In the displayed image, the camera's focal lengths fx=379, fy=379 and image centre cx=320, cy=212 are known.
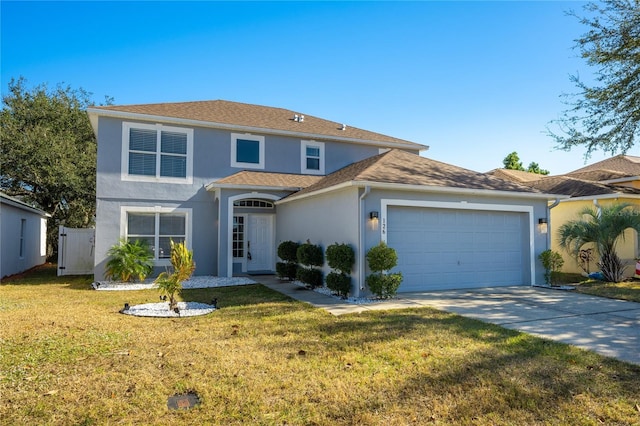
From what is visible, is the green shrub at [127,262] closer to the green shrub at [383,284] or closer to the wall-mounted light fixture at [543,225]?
the green shrub at [383,284]

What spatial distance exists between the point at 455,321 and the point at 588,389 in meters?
2.88

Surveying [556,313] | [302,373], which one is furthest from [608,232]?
[302,373]

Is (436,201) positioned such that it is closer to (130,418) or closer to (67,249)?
(130,418)

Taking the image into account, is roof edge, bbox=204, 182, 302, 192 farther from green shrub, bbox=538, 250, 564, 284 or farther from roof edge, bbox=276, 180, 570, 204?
green shrub, bbox=538, 250, 564, 284

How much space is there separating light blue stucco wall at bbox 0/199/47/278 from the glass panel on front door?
8.18 m

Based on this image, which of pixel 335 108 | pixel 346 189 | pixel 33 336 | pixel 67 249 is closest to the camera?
pixel 33 336

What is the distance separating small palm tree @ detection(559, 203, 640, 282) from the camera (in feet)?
40.1

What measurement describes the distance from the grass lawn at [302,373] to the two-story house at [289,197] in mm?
3620

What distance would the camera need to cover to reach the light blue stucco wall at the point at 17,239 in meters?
13.9

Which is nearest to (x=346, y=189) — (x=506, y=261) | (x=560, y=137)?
(x=506, y=261)

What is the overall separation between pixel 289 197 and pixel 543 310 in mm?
8230

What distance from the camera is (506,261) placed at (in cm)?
1143

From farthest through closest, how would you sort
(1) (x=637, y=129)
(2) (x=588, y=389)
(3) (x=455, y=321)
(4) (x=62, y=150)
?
(4) (x=62, y=150)
(1) (x=637, y=129)
(3) (x=455, y=321)
(2) (x=588, y=389)

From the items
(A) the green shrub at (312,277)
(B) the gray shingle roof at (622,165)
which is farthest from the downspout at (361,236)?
(B) the gray shingle roof at (622,165)
